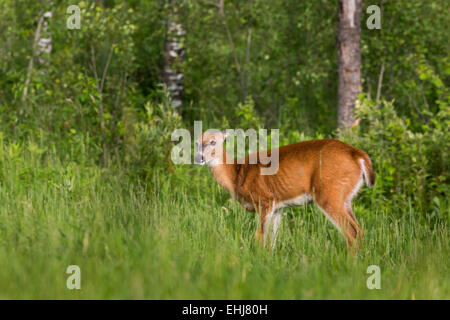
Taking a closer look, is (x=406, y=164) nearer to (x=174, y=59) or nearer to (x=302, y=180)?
(x=302, y=180)

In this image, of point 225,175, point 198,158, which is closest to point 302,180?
point 225,175

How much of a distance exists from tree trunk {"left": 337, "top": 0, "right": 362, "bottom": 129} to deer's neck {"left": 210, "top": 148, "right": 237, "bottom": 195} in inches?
126

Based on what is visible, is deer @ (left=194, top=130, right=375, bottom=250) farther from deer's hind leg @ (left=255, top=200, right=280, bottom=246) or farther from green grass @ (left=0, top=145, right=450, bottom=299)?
green grass @ (left=0, top=145, right=450, bottom=299)

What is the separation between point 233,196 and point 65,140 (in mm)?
3368

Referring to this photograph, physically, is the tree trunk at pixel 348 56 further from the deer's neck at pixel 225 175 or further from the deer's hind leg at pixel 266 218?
the deer's hind leg at pixel 266 218

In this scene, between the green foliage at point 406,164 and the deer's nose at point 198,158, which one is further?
the green foliage at point 406,164

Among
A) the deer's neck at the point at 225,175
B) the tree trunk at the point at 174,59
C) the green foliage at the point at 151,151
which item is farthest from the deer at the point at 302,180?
the tree trunk at the point at 174,59

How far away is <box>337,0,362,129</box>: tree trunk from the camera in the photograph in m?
9.33

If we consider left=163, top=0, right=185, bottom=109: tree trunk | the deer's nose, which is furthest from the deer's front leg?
left=163, top=0, right=185, bottom=109: tree trunk

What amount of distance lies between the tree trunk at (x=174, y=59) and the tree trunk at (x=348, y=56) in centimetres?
307

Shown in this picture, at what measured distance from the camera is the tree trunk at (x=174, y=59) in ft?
36.6

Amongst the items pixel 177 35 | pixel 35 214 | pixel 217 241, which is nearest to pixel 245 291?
pixel 217 241

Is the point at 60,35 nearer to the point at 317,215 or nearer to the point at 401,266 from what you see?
the point at 317,215

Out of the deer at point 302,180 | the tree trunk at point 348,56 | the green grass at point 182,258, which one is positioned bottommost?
the green grass at point 182,258
